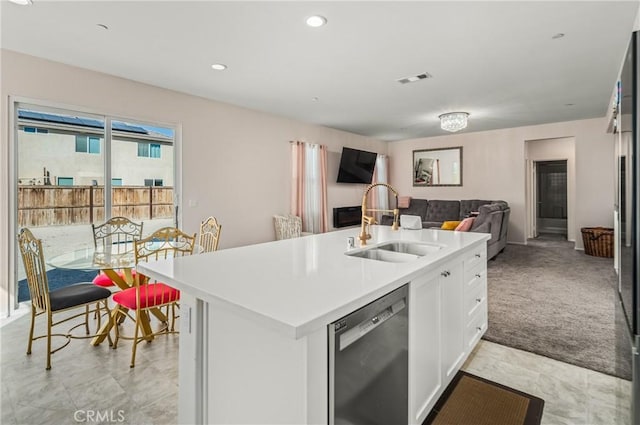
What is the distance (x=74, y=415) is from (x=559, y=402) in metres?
2.72

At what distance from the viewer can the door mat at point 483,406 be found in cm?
170

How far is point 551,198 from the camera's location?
8719 millimetres

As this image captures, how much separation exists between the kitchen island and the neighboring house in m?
2.88

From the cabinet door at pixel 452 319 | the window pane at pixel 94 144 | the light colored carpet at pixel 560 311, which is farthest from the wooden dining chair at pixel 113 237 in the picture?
the light colored carpet at pixel 560 311

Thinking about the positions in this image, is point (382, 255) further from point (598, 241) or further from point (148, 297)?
point (598, 241)

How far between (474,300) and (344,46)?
246 centimetres

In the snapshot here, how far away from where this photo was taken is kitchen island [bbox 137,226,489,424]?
927mm

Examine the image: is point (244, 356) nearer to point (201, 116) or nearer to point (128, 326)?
point (128, 326)

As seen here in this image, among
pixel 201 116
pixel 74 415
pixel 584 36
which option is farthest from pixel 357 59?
pixel 74 415

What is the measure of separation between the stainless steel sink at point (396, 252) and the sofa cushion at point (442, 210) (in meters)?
5.46

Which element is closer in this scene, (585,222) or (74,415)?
(74,415)

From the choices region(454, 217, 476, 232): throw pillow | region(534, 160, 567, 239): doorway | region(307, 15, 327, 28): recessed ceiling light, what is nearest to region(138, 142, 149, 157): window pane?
region(307, 15, 327, 28): recessed ceiling light

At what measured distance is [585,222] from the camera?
6223mm

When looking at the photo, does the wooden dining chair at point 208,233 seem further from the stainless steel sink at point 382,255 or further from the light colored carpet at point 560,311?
the light colored carpet at point 560,311
